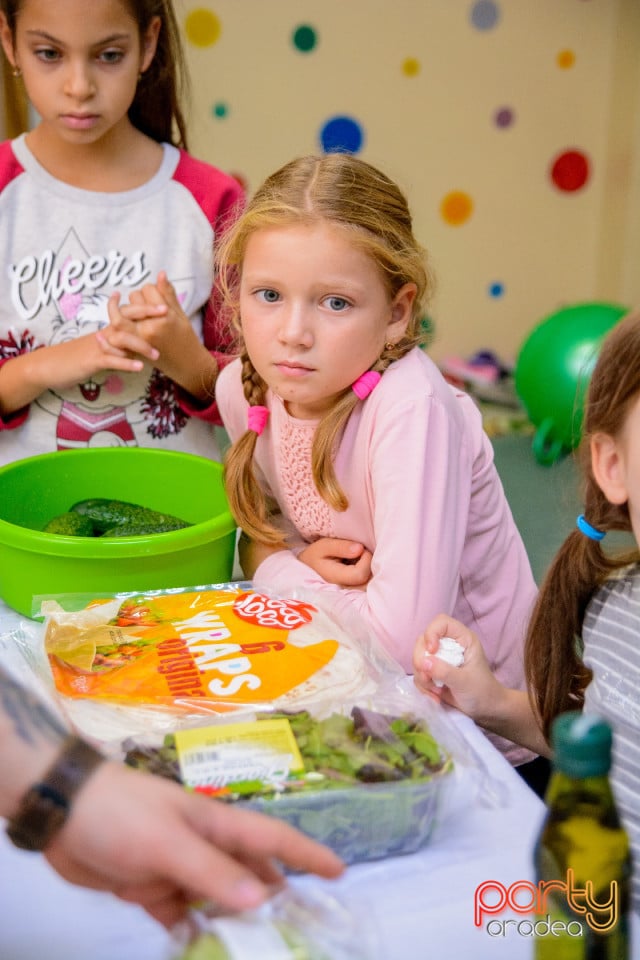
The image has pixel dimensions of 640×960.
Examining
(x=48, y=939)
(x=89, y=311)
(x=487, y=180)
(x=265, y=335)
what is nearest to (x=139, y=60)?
(x=89, y=311)

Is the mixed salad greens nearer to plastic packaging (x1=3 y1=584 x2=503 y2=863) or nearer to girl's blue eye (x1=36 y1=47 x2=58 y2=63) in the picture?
plastic packaging (x1=3 y1=584 x2=503 y2=863)

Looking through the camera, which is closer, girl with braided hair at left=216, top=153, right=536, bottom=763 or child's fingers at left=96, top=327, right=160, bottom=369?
girl with braided hair at left=216, top=153, right=536, bottom=763

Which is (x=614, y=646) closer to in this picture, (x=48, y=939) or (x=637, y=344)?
(x=637, y=344)

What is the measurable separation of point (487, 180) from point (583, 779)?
3.48 m

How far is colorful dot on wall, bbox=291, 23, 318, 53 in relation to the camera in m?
3.31

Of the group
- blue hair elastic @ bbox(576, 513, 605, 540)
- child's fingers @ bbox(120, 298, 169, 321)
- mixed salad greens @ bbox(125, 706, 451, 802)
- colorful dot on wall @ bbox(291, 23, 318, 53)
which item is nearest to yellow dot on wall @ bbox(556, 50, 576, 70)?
colorful dot on wall @ bbox(291, 23, 318, 53)

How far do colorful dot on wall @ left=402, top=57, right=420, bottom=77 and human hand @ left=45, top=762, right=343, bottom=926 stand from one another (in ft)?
10.9

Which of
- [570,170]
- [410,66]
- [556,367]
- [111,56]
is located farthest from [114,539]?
[570,170]

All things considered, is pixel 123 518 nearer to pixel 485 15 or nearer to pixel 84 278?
pixel 84 278

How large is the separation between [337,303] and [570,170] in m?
2.99

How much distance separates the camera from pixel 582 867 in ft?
1.63

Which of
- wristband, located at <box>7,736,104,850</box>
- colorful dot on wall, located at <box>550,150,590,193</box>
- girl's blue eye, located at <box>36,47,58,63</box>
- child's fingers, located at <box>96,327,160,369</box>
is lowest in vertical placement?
colorful dot on wall, located at <box>550,150,590,193</box>

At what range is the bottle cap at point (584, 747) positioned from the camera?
17.6 inches

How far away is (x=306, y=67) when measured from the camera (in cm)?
336
